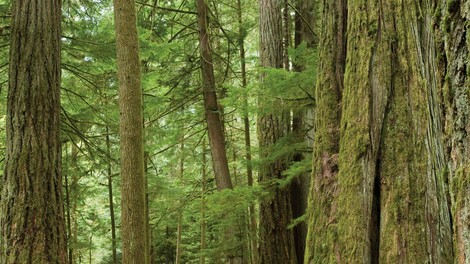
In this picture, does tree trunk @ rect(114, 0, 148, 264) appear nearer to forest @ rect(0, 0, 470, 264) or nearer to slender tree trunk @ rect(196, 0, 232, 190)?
forest @ rect(0, 0, 470, 264)

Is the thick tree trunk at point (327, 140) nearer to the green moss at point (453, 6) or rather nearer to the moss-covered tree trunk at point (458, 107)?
the moss-covered tree trunk at point (458, 107)

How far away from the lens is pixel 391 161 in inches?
119

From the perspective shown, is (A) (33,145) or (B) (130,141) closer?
(A) (33,145)

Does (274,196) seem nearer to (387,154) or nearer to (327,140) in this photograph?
(327,140)

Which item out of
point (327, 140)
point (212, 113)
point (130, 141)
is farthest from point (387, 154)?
point (212, 113)

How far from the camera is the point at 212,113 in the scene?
10078 mm

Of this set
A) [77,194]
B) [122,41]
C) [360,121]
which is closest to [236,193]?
[122,41]

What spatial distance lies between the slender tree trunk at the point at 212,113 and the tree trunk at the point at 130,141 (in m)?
4.00

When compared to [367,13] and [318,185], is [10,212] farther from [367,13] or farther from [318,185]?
[367,13]

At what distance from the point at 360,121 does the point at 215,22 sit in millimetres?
8140

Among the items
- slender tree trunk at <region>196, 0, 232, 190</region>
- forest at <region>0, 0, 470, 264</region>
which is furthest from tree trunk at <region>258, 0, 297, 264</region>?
slender tree trunk at <region>196, 0, 232, 190</region>

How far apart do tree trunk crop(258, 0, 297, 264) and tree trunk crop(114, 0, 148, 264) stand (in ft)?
9.35

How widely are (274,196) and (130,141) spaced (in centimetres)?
330

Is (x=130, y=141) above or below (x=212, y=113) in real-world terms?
below
